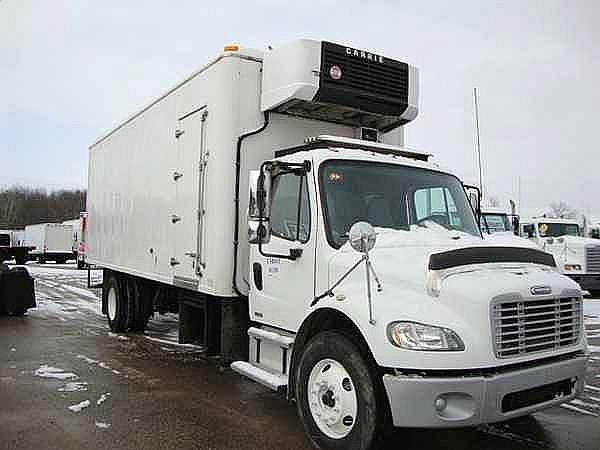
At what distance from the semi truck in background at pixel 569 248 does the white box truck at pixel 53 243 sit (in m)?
34.0

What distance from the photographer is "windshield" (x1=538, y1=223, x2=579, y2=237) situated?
803 inches

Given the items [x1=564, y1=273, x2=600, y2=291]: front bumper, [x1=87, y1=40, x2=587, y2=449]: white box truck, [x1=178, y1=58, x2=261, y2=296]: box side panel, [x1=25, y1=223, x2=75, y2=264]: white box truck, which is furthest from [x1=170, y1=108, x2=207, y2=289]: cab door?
[x1=25, y1=223, x2=75, y2=264]: white box truck

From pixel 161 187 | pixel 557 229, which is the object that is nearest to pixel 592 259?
pixel 557 229

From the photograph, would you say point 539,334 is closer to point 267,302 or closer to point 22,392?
point 267,302

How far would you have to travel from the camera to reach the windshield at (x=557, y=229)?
20.4m

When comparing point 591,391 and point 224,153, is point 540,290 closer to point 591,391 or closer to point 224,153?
point 591,391

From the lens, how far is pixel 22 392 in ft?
20.9

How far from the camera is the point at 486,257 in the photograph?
429 cm

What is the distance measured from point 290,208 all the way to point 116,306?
635 cm

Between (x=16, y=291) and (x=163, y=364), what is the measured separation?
6.50 meters

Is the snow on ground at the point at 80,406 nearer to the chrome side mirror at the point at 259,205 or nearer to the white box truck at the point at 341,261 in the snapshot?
the white box truck at the point at 341,261

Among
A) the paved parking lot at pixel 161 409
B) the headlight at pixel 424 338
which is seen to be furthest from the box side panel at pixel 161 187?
the headlight at pixel 424 338

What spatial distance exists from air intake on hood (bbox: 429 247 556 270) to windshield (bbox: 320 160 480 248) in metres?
0.96

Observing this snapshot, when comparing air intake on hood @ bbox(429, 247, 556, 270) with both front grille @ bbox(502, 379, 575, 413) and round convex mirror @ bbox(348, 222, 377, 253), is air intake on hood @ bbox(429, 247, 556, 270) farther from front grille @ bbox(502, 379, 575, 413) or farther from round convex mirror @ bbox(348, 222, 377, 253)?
front grille @ bbox(502, 379, 575, 413)
